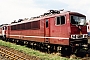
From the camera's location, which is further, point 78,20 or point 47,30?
point 47,30

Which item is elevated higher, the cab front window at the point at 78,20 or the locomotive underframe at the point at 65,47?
the cab front window at the point at 78,20

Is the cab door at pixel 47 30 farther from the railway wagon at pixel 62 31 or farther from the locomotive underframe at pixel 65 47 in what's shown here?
the locomotive underframe at pixel 65 47

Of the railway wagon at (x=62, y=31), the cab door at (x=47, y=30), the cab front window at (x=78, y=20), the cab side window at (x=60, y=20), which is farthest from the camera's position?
the cab door at (x=47, y=30)

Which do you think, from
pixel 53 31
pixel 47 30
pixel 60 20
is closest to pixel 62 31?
pixel 60 20

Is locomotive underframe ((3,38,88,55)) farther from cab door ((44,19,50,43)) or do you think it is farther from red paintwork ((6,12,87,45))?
cab door ((44,19,50,43))

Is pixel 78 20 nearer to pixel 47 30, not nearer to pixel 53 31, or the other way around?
pixel 53 31

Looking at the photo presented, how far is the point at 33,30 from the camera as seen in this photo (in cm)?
2000

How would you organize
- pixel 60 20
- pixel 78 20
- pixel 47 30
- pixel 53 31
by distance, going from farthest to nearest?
pixel 47 30 < pixel 53 31 < pixel 60 20 < pixel 78 20

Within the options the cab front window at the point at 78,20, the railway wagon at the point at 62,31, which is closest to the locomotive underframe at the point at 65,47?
the railway wagon at the point at 62,31

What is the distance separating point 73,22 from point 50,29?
2871 millimetres

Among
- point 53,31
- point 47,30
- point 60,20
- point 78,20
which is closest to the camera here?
point 78,20

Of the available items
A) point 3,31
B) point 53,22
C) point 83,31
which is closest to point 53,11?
point 53,22

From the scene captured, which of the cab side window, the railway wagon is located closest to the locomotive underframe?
the railway wagon

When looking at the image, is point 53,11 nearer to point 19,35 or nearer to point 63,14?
point 63,14
